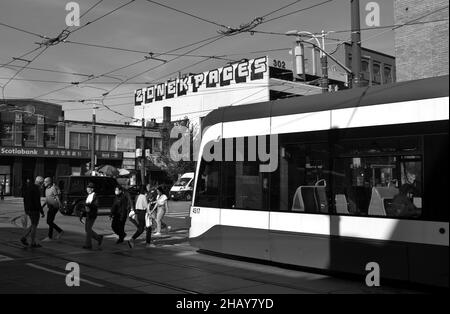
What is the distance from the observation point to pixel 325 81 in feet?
61.8

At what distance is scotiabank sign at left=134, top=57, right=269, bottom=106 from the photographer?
2085 inches

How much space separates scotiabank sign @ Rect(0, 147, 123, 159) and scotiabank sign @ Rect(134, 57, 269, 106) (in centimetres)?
1388

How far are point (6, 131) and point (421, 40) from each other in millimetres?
37964

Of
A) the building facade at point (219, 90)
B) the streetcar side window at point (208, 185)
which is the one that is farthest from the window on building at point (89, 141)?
the streetcar side window at point (208, 185)

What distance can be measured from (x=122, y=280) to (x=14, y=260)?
10.9 feet

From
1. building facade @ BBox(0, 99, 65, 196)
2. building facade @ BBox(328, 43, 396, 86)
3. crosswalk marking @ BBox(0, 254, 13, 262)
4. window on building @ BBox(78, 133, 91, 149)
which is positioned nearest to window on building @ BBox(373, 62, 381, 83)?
building facade @ BBox(328, 43, 396, 86)

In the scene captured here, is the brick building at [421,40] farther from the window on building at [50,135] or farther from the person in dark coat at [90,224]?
the window on building at [50,135]

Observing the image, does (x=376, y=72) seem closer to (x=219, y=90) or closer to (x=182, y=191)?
(x=219, y=90)

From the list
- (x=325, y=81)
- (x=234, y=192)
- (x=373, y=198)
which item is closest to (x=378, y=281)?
(x=373, y=198)

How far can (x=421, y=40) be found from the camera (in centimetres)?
1928

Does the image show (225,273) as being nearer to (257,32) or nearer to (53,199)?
(53,199)

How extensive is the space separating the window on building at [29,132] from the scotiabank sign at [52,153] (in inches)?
61.8

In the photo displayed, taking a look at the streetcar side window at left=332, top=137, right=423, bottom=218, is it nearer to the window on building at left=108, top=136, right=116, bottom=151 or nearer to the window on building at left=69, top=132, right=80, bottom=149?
Result: the window on building at left=69, top=132, right=80, bottom=149
